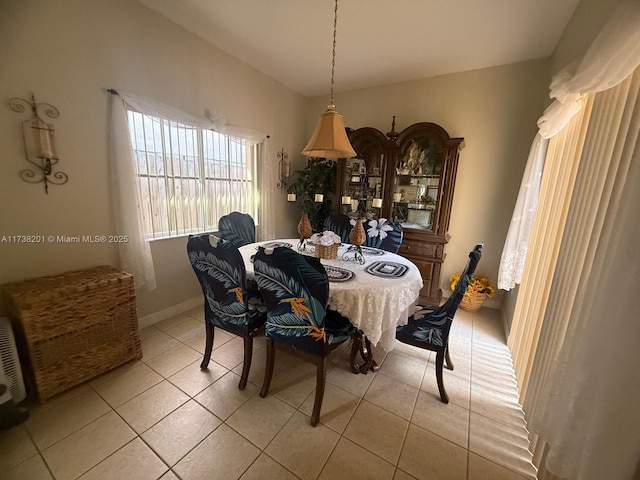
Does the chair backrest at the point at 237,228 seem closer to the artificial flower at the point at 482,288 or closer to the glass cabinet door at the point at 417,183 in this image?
the glass cabinet door at the point at 417,183

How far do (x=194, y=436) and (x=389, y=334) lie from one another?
119 centimetres

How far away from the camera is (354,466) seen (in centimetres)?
119

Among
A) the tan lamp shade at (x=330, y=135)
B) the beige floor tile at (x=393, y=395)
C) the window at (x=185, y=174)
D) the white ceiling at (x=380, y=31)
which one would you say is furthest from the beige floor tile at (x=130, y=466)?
the white ceiling at (x=380, y=31)

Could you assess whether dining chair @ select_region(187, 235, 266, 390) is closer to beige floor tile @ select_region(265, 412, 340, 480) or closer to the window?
beige floor tile @ select_region(265, 412, 340, 480)

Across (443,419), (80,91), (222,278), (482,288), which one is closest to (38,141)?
(80,91)

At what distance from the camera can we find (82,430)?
1.31m

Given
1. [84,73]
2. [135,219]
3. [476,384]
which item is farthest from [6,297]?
[476,384]

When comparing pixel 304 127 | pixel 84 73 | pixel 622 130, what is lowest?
pixel 622 130

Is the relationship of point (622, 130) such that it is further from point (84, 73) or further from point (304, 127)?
point (304, 127)

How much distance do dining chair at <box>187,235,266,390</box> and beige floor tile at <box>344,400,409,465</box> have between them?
744 mm

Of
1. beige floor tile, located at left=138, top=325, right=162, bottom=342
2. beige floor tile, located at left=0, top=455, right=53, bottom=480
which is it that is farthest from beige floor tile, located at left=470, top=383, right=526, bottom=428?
beige floor tile, located at left=138, top=325, right=162, bottom=342

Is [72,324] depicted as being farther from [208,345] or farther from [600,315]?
[600,315]

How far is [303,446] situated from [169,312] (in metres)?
1.87

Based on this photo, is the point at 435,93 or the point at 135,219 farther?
the point at 435,93
